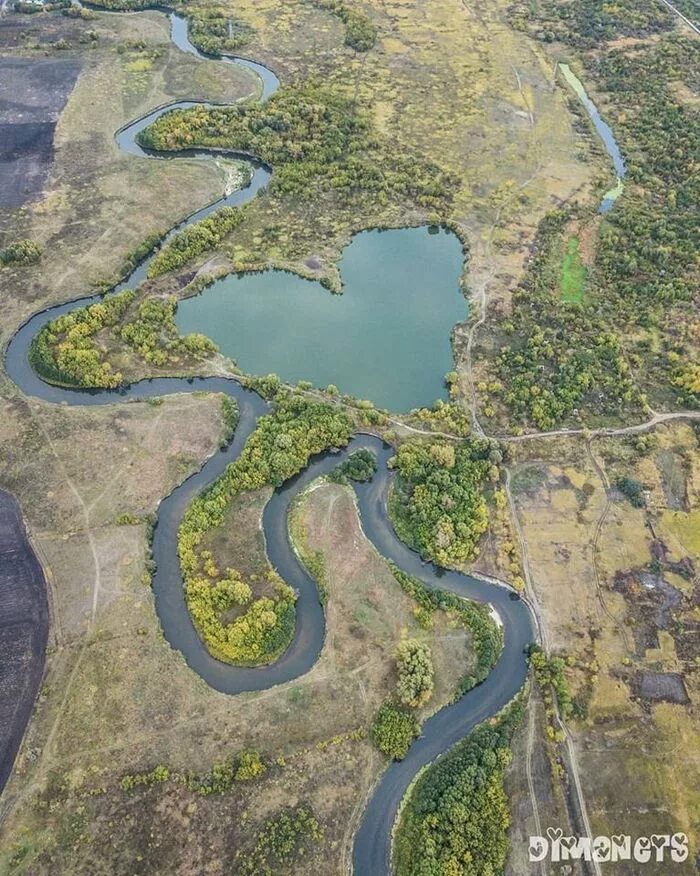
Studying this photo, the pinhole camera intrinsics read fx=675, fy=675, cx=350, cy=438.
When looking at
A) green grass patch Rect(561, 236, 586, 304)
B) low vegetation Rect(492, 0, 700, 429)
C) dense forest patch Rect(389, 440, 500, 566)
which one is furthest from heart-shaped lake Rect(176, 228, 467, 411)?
green grass patch Rect(561, 236, 586, 304)

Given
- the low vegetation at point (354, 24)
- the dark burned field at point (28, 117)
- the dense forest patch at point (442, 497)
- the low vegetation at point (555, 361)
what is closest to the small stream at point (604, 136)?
the low vegetation at point (555, 361)

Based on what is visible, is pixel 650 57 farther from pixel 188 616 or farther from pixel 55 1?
pixel 188 616

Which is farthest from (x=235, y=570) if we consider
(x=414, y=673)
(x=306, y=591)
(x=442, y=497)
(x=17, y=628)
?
(x=442, y=497)

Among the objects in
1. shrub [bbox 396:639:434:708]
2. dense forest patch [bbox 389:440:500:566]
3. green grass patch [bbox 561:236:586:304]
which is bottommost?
shrub [bbox 396:639:434:708]

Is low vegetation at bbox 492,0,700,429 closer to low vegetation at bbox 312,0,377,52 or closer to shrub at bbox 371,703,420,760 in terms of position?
shrub at bbox 371,703,420,760

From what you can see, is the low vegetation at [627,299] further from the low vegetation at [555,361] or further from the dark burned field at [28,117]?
the dark burned field at [28,117]

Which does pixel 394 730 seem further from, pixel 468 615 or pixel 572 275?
pixel 572 275

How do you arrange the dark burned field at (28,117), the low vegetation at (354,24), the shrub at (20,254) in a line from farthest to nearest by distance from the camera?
the low vegetation at (354,24)
the dark burned field at (28,117)
the shrub at (20,254)
